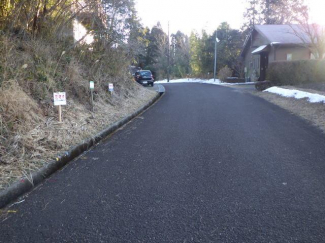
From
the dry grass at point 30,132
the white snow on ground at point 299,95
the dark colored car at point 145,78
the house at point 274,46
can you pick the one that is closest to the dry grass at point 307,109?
the white snow on ground at point 299,95

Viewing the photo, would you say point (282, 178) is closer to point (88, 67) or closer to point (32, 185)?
point (32, 185)

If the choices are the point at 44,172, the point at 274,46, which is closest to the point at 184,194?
the point at 44,172

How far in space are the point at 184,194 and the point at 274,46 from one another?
25.5 metres

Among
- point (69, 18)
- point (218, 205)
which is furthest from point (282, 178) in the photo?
point (69, 18)

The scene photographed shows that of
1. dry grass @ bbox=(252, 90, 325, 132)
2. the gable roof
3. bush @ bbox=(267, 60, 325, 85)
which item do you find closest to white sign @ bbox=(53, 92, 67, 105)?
dry grass @ bbox=(252, 90, 325, 132)

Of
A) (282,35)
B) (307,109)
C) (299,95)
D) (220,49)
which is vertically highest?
(220,49)

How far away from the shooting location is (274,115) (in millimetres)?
10406

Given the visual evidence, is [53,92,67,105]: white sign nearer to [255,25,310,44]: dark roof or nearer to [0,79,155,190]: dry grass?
[0,79,155,190]: dry grass

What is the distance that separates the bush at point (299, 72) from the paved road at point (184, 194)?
1269 centimetres

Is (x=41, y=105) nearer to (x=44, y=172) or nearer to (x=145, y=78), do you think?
(x=44, y=172)

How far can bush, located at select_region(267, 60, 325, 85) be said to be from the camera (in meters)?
18.8

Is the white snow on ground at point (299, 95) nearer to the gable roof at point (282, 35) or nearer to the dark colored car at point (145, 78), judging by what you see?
the gable roof at point (282, 35)

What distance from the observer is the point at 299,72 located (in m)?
18.8

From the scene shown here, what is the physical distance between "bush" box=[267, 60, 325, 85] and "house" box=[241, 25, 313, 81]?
600 cm
